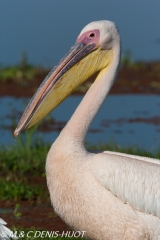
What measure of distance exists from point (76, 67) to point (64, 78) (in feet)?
0.40

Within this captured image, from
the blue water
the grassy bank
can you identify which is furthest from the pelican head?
the blue water

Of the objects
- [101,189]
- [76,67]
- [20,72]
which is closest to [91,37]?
[76,67]

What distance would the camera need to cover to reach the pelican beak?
5523 mm

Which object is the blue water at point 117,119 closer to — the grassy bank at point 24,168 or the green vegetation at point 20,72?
the green vegetation at point 20,72

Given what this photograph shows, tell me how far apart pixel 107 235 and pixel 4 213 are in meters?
1.91

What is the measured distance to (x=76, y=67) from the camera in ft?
18.6

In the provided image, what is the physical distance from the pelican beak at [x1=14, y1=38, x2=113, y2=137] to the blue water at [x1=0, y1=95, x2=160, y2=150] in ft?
17.0

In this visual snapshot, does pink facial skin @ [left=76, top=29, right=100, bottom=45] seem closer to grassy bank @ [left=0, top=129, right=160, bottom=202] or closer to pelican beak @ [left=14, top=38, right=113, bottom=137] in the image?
pelican beak @ [left=14, top=38, right=113, bottom=137]

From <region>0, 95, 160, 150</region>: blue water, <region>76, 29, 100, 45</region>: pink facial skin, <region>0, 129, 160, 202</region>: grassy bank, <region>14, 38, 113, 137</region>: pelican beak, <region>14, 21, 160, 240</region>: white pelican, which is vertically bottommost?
<region>0, 95, 160, 150</region>: blue water

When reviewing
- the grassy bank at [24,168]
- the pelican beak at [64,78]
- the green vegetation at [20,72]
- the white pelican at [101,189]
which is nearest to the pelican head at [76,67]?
the pelican beak at [64,78]

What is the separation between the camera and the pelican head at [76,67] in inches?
218

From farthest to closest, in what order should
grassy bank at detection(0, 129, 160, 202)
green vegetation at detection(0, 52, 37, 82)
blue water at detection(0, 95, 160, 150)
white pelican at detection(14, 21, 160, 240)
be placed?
green vegetation at detection(0, 52, 37, 82)
blue water at detection(0, 95, 160, 150)
grassy bank at detection(0, 129, 160, 202)
white pelican at detection(14, 21, 160, 240)

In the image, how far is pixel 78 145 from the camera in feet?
17.6

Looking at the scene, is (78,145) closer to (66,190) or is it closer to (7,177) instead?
(66,190)
